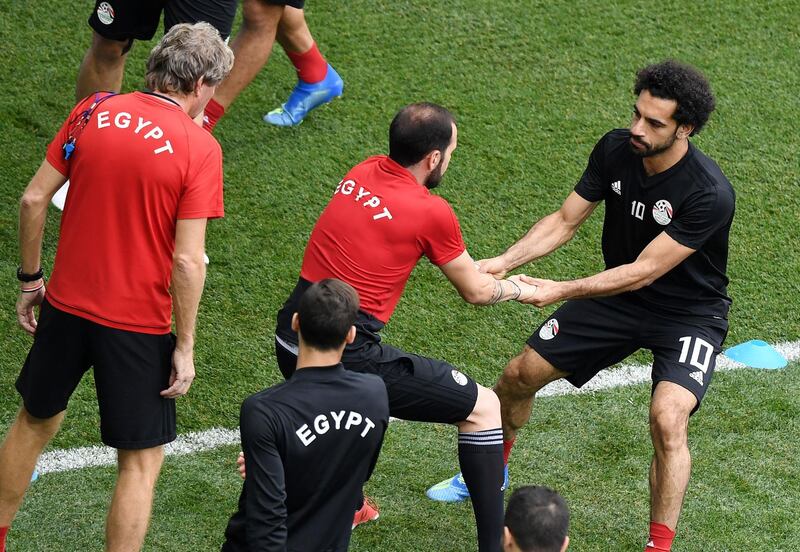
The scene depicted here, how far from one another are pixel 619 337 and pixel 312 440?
6.89 feet

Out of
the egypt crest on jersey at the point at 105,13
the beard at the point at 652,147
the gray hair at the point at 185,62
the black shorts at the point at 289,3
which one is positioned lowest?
the gray hair at the point at 185,62

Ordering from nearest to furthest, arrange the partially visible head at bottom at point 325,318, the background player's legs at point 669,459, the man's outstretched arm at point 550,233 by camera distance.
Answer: the partially visible head at bottom at point 325,318, the background player's legs at point 669,459, the man's outstretched arm at point 550,233

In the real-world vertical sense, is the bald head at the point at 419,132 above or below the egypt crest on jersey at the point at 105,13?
below

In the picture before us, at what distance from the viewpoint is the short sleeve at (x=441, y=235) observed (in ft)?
14.7

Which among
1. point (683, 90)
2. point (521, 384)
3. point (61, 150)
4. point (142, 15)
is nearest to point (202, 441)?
point (521, 384)

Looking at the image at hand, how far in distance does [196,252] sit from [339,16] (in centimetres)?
482

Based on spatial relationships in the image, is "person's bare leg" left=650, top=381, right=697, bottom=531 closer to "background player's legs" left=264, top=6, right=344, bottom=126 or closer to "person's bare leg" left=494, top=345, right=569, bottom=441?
"person's bare leg" left=494, top=345, right=569, bottom=441

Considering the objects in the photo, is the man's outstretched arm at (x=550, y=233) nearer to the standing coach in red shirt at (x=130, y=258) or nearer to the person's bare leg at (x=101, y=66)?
the standing coach in red shirt at (x=130, y=258)

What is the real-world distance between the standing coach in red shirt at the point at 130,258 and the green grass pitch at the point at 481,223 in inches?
30.7

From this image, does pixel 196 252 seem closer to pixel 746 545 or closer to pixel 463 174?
pixel 746 545

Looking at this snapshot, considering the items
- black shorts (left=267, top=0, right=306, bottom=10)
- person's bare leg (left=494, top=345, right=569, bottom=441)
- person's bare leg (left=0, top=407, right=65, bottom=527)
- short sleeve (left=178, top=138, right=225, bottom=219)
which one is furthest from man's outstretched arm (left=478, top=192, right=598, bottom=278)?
black shorts (left=267, top=0, right=306, bottom=10)

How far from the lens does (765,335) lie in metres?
6.66

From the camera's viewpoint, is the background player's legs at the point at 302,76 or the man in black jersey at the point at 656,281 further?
the background player's legs at the point at 302,76

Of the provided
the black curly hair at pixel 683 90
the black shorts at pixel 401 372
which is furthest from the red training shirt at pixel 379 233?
the black curly hair at pixel 683 90
